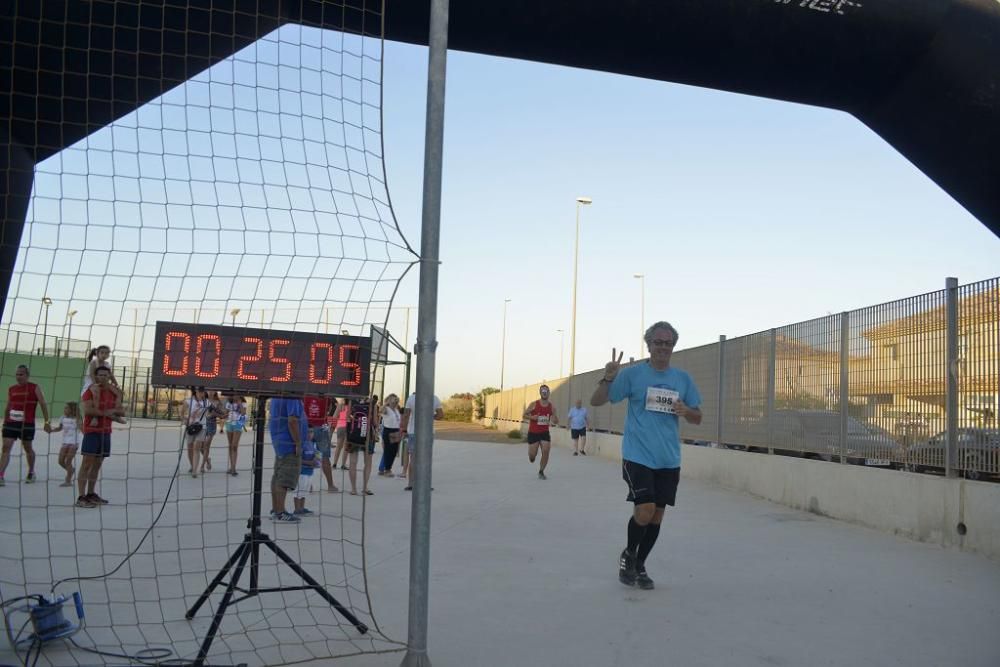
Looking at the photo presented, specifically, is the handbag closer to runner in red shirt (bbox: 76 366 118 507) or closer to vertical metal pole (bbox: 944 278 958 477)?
runner in red shirt (bbox: 76 366 118 507)

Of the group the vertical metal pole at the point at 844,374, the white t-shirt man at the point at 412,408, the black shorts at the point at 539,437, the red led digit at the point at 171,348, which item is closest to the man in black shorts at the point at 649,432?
the white t-shirt man at the point at 412,408

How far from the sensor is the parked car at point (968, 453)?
7504 millimetres

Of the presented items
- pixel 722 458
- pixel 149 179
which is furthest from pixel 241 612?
Answer: pixel 722 458

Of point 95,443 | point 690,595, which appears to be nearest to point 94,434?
point 95,443

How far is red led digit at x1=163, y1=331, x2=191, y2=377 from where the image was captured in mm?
4277

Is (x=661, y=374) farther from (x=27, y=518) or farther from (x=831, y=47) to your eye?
(x=27, y=518)

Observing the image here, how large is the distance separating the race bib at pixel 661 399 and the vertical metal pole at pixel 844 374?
15.9ft

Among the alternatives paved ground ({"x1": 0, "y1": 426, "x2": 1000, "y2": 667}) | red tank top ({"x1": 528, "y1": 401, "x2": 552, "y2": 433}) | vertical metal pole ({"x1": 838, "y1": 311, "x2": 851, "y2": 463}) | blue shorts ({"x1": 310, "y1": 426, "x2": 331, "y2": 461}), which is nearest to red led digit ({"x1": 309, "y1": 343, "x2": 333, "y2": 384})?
paved ground ({"x1": 0, "y1": 426, "x2": 1000, "y2": 667})

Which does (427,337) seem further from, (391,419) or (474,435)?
(474,435)

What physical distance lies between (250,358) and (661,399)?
3.02 metres

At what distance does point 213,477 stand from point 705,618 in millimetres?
10685

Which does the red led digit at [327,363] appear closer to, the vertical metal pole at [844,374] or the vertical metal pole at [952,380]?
the vertical metal pole at [952,380]

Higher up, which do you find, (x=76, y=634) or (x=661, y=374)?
(x=661, y=374)

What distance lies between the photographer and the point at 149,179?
491cm
